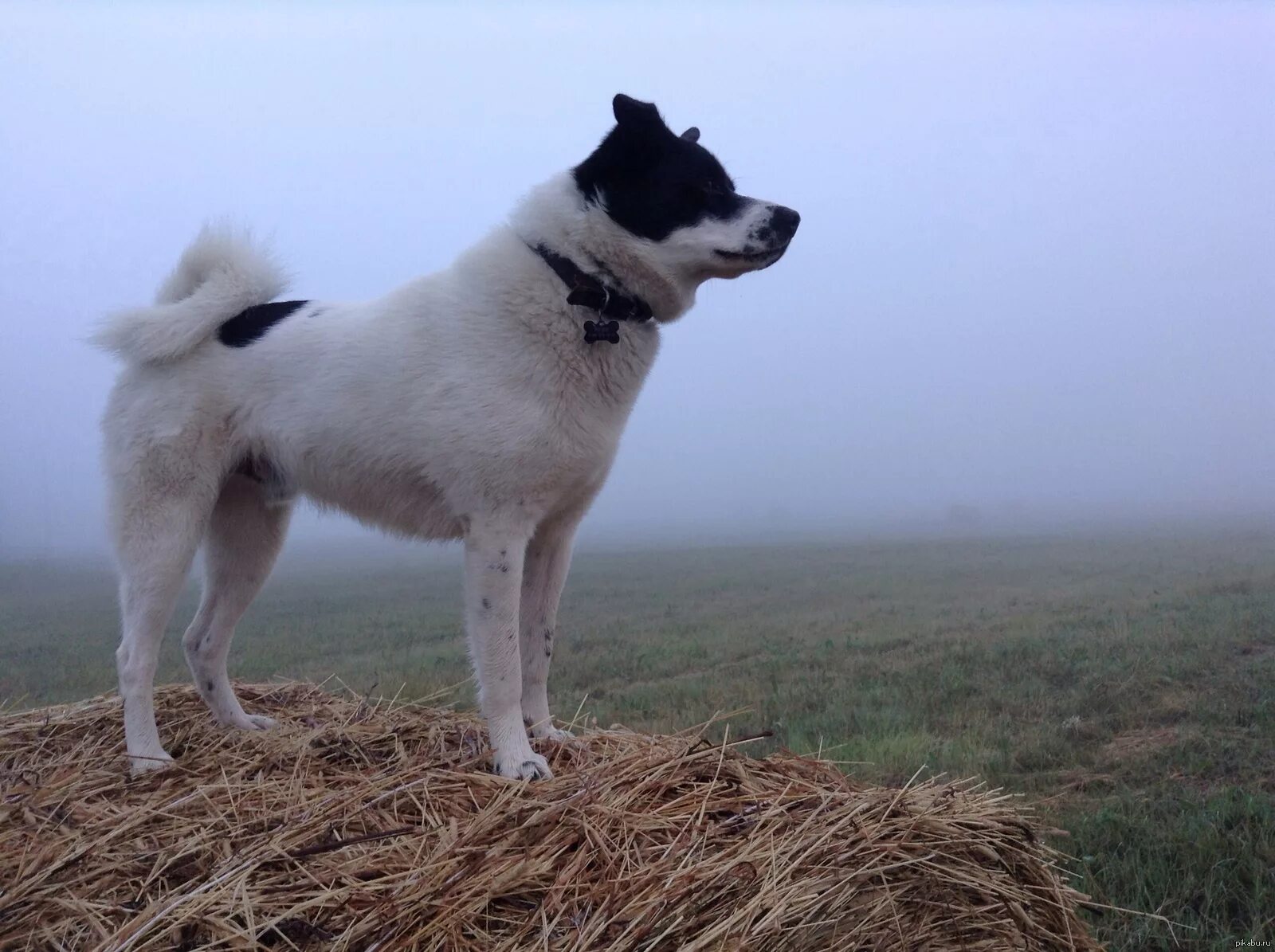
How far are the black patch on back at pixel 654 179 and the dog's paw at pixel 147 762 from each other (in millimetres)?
2289

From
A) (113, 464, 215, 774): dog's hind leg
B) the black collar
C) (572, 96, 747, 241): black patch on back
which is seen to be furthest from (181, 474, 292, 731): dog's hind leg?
(572, 96, 747, 241): black patch on back

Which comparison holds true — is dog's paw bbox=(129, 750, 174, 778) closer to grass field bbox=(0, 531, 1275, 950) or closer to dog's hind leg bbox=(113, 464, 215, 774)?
dog's hind leg bbox=(113, 464, 215, 774)

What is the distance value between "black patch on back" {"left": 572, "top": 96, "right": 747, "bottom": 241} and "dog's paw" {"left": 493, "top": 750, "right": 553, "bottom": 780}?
170cm

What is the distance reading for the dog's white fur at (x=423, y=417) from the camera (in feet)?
8.55

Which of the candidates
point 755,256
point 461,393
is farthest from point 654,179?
point 461,393

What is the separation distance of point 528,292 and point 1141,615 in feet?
11.9

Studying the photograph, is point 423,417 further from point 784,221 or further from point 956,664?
point 956,664

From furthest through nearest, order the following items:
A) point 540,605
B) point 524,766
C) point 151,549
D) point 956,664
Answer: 1. point 956,664
2. point 540,605
3. point 151,549
4. point 524,766

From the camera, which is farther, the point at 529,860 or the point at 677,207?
the point at 677,207

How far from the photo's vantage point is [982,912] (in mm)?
1849

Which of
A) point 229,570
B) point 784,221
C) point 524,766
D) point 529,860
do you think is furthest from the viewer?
point 229,570

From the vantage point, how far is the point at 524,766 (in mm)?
2410

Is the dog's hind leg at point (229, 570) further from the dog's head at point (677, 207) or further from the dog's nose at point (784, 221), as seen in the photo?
the dog's nose at point (784, 221)

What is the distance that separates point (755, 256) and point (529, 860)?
6.17ft
